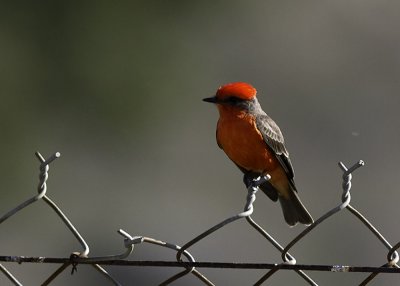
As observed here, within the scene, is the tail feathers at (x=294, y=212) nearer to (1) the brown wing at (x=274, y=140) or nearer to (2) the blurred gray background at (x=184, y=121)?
(1) the brown wing at (x=274, y=140)

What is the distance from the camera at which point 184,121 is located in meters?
9.06

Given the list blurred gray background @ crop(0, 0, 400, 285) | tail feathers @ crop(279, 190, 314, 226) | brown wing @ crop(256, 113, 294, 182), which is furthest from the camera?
blurred gray background @ crop(0, 0, 400, 285)

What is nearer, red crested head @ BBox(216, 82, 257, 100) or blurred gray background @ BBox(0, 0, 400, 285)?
red crested head @ BBox(216, 82, 257, 100)

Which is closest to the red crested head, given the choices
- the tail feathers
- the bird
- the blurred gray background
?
the bird

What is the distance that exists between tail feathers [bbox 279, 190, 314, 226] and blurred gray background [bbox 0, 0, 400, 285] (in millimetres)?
1580

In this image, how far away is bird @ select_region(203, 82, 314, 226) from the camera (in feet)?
15.2

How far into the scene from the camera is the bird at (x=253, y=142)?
4641mm

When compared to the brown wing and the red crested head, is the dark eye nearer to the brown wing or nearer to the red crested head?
the red crested head

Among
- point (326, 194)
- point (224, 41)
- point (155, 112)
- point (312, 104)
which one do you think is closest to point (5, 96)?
point (155, 112)

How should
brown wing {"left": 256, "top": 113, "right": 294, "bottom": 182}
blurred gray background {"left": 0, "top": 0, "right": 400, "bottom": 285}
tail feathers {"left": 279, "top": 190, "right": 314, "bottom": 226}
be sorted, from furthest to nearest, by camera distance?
1. blurred gray background {"left": 0, "top": 0, "right": 400, "bottom": 285}
2. brown wing {"left": 256, "top": 113, "right": 294, "bottom": 182}
3. tail feathers {"left": 279, "top": 190, "right": 314, "bottom": 226}

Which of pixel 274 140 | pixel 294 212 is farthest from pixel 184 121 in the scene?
pixel 294 212

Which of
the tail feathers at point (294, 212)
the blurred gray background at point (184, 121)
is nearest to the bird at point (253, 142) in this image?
the tail feathers at point (294, 212)

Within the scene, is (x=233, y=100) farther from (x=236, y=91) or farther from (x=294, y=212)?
(x=294, y=212)

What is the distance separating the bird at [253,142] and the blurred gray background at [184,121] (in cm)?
155
